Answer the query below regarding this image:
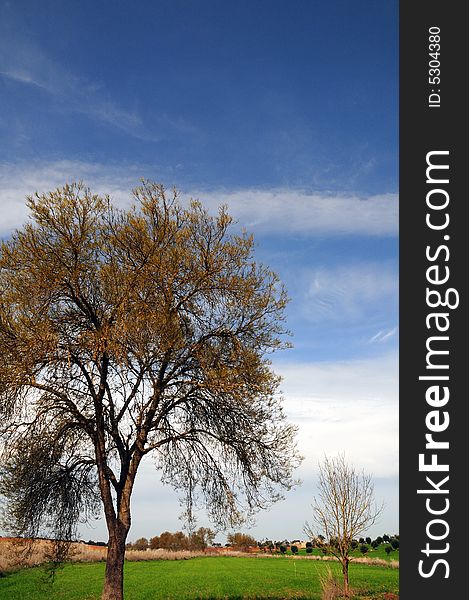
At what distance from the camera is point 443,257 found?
29.7ft

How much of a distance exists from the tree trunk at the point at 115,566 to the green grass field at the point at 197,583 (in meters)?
6.87

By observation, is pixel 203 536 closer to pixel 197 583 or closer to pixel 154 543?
pixel 197 583

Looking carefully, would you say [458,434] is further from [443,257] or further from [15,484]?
[15,484]

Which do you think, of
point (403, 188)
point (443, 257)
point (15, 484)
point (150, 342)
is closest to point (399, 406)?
point (443, 257)

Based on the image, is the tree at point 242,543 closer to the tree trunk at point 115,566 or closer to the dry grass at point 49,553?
the dry grass at point 49,553

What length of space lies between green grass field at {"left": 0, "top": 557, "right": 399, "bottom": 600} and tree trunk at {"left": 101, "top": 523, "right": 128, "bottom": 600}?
6.87 metres

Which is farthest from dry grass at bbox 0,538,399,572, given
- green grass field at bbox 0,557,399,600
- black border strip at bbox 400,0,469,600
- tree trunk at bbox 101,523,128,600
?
black border strip at bbox 400,0,469,600

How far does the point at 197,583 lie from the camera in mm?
35656

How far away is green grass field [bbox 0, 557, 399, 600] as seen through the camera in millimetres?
27047

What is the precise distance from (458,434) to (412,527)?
4.99 ft

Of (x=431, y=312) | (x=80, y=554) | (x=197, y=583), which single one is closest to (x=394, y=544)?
(x=197, y=583)

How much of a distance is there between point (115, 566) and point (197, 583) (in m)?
20.9

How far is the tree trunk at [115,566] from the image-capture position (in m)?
16.9

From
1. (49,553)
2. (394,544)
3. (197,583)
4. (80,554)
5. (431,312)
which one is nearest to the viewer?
(431,312)
